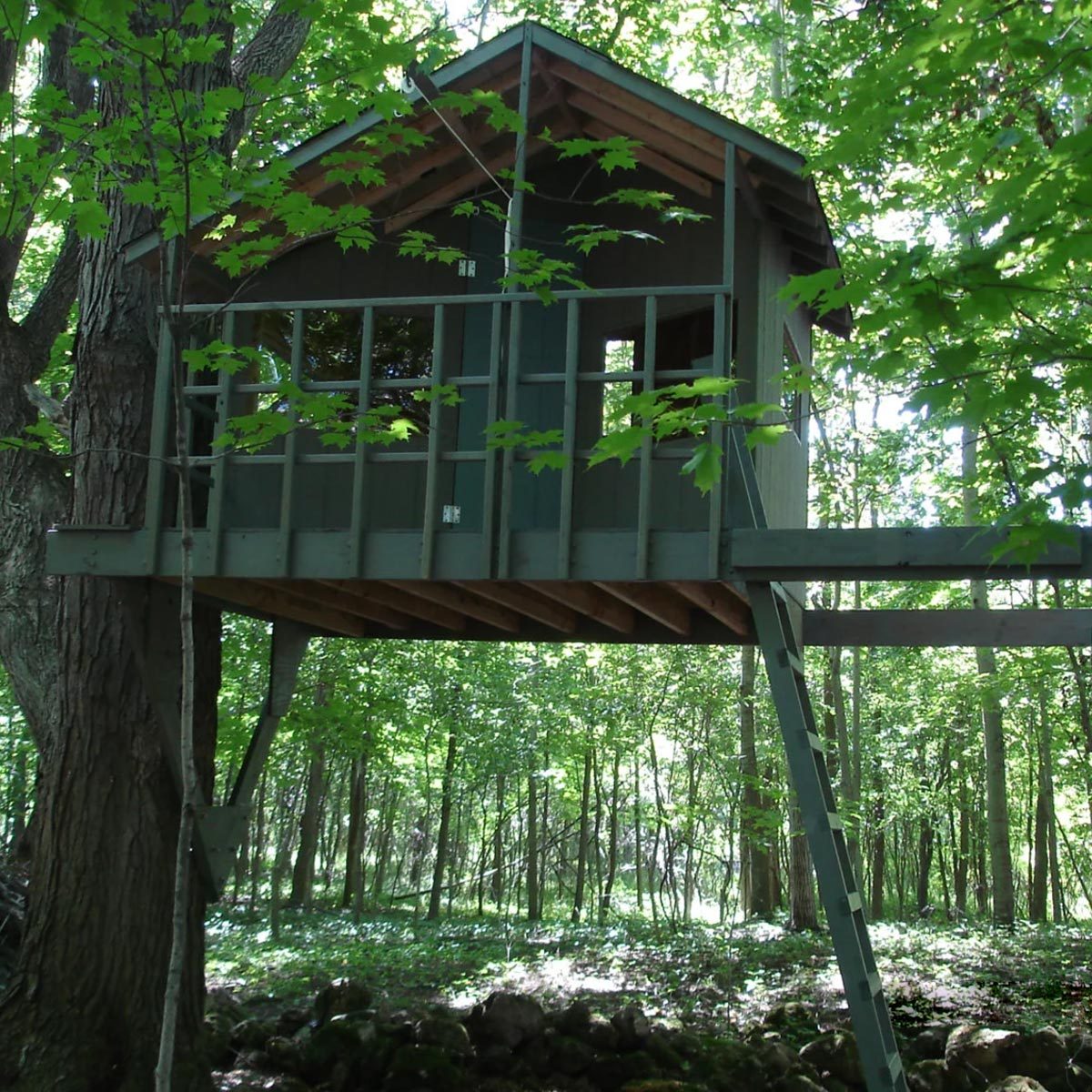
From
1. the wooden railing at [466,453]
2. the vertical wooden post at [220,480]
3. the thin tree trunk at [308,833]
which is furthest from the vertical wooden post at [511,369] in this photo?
the thin tree trunk at [308,833]

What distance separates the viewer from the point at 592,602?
7484mm

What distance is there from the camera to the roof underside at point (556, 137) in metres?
7.02

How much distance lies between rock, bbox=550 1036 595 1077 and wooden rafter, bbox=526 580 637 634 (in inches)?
127

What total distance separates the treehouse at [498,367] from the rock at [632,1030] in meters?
3.07

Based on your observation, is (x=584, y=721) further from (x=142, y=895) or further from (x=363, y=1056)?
(x=142, y=895)

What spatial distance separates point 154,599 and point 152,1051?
276 cm

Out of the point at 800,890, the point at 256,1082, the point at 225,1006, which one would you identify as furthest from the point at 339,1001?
the point at 800,890

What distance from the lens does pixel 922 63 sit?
4320 millimetres

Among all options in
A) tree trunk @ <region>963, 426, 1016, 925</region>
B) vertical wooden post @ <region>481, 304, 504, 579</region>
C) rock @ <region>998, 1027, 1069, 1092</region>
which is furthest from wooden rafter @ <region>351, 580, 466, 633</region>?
tree trunk @ <region>963, 426, 1016, 925</region>

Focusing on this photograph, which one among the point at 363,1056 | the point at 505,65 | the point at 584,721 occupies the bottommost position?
the point at 363,1056

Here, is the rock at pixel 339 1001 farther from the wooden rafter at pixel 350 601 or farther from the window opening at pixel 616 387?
the window opening at pixel 616 387

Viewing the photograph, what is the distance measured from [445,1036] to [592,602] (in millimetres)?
3811

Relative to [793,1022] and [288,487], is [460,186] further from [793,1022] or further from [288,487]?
[793,1022]

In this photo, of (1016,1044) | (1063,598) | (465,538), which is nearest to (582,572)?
(465,538)
